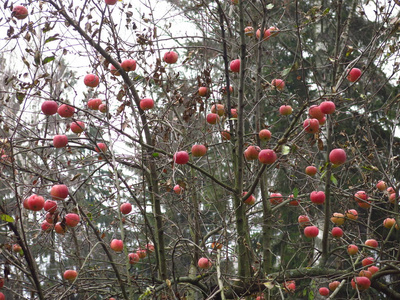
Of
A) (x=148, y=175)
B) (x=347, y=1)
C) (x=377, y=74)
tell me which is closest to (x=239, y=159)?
(x=148, y=175)

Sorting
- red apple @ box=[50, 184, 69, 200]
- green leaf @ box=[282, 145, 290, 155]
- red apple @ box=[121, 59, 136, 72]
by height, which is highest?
red apple @ box=[121, 59, 136, 72]

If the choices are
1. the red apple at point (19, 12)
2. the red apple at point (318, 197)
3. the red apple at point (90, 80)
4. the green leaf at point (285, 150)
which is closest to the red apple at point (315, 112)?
the green leaf at point (285, 150)

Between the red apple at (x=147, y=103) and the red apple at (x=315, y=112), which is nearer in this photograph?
the red apple at (x=315, y=112)

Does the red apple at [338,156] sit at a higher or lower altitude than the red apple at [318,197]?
higher

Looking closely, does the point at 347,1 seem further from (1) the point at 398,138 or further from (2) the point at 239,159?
(2) the point at 239,159

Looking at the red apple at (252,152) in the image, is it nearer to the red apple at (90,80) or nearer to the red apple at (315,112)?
the red apple at (315,112)

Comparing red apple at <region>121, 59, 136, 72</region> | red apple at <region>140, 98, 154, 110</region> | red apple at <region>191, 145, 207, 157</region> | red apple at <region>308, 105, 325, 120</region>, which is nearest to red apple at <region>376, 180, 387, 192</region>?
red apple at <region>308, 105, 325, 120</region>

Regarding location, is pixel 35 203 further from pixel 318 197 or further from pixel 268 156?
pixel 318 197

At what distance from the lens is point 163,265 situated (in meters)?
3.07

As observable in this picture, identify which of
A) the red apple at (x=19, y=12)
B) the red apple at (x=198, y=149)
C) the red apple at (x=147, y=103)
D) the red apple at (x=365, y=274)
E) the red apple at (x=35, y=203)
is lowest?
the red apple at (x=365, y=274)

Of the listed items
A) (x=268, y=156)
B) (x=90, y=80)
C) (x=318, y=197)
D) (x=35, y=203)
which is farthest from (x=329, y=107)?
(x=35, y=203)

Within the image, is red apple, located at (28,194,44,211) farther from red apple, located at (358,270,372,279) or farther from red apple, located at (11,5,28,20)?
red apple, located at (358,270,372,279)

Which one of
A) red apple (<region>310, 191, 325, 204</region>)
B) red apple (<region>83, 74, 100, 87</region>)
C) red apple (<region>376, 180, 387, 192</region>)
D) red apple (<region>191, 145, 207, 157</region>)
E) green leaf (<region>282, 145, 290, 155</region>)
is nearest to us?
green leaf (<region>282, 145, 290, 155</region>)

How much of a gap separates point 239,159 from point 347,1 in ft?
20.8
